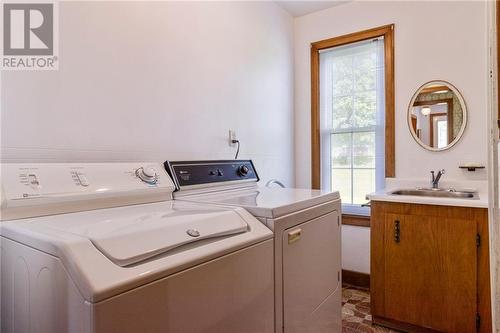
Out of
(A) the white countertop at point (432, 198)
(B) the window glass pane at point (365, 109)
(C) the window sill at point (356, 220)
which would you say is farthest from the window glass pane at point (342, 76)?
(C) the window sill at point (356, 220)

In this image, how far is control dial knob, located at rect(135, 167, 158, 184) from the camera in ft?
4.64

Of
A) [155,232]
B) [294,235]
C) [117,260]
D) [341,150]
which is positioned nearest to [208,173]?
[294,235]

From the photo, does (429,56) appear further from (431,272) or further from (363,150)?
(431,272)

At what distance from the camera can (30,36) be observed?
130 cm

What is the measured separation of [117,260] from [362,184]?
249 centimetres

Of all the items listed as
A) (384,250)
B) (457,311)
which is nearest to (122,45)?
(384,250)

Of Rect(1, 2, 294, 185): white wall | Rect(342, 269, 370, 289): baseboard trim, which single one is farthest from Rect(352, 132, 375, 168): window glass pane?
Rect(342, 269, 370, 289): baseboard trim

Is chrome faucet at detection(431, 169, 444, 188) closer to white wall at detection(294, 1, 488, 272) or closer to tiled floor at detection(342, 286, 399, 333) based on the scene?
white wall at detection(294, 1, 488, 272)

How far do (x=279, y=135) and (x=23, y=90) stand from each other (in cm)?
199

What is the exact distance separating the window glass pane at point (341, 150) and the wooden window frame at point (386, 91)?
14cm

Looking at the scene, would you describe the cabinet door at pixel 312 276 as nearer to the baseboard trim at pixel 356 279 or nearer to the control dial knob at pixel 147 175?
the control dial knob at pixel 147 175

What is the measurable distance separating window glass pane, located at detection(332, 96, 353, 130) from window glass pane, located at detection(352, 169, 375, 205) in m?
0.44

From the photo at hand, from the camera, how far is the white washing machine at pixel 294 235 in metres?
1.21

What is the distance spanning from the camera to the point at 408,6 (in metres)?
2.55
